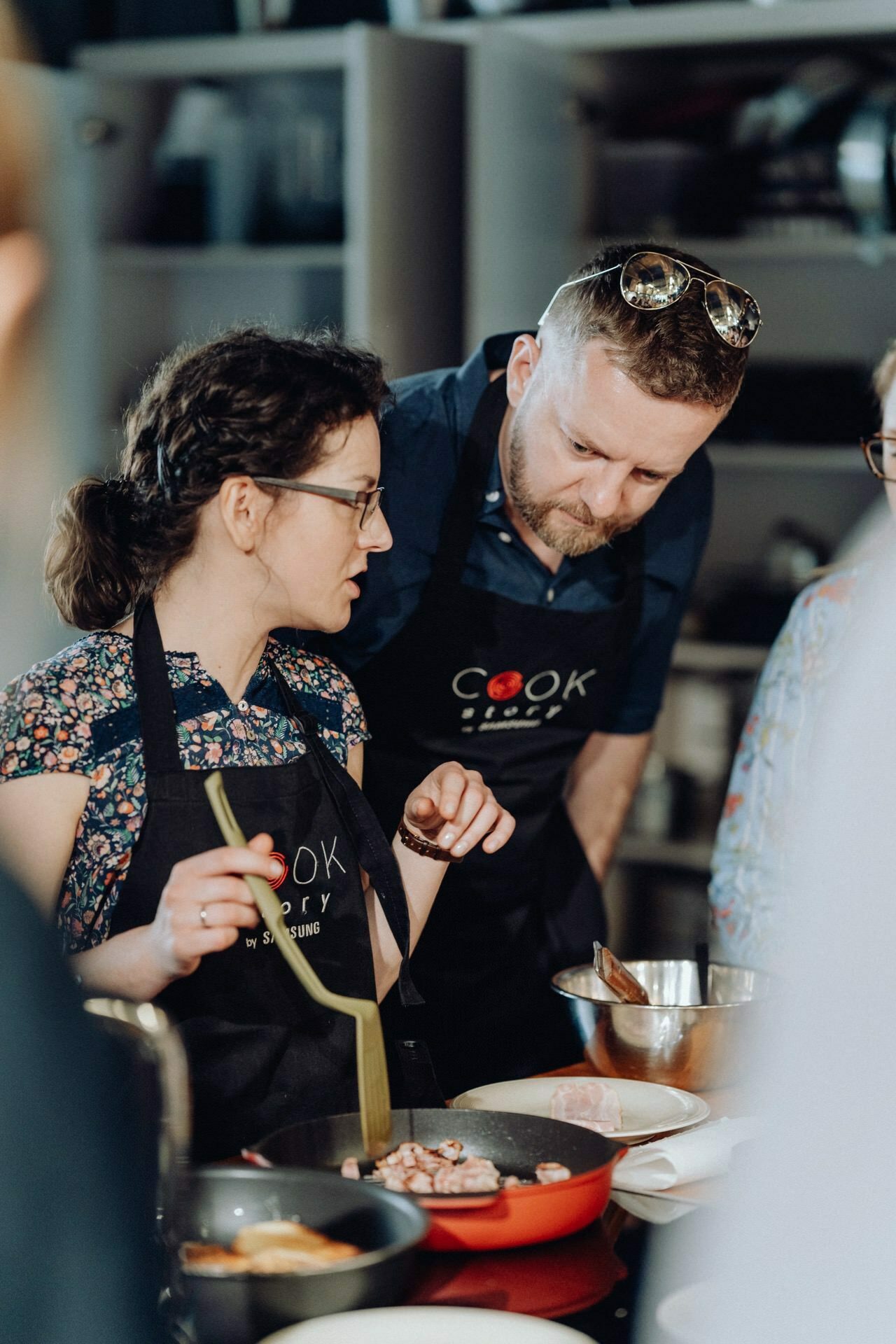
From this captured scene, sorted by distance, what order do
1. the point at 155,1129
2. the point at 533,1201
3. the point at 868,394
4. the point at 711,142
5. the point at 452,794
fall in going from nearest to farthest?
the point at 155,1129
the point at 533,1201
the point at 452,794
the point at 868,394
the point at 711,142

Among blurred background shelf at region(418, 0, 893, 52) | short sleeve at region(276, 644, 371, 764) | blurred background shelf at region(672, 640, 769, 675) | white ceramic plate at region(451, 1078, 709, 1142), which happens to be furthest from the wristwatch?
blurred background shelf at region(418, 0, 893, 52)

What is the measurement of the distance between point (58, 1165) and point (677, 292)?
1.10 metres

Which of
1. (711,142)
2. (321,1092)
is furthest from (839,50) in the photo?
(321,1092)

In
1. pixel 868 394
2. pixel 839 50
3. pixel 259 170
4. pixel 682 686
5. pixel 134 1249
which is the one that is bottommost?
pixel 682 686

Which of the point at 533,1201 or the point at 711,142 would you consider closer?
the point at 533,1201

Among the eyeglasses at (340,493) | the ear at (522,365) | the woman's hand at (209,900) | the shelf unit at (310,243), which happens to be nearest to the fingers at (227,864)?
the woman's hand at (209,900)

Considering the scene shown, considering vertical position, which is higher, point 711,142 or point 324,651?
point 711,142

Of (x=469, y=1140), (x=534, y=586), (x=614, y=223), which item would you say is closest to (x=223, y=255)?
(x=614, y=223)

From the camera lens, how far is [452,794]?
4.62 ft

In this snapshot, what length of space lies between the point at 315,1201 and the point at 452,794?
0.47m

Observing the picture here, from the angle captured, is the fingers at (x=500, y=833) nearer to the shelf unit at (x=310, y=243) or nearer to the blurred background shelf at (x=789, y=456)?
the shelf unit at (x=310, y=243)

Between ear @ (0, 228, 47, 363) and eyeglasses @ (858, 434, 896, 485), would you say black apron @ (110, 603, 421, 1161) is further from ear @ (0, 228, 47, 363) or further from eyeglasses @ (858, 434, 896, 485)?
eyeglasses @ (858, 434, 896, 485)

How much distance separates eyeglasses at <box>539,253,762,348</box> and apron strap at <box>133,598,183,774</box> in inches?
23.6

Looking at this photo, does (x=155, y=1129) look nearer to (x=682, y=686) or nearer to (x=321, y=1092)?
(x=321, y=1092)
